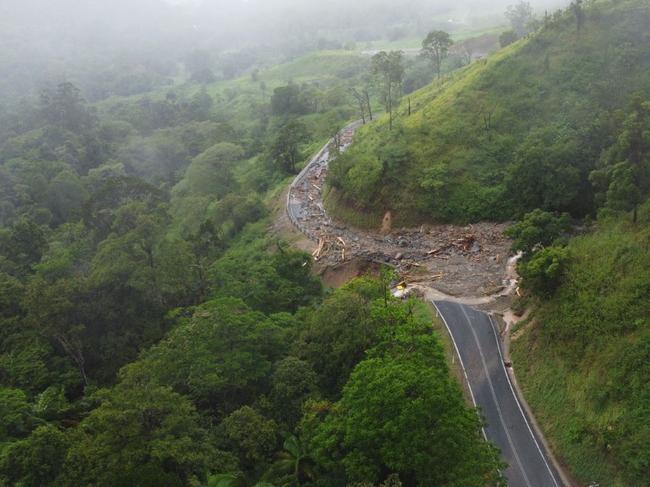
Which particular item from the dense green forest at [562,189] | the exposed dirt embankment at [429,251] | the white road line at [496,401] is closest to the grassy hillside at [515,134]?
the dense green forest at [562,189]

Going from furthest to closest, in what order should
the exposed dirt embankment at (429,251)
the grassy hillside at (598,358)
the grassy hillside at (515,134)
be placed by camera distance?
the grassy hillside at (515,134)
the exposed dirt embankment at (429,251)
the grassy hillside at (598,358)

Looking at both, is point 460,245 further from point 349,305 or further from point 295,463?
point 295,463

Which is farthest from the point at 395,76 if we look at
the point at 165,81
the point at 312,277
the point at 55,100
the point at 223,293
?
the point at 165,81

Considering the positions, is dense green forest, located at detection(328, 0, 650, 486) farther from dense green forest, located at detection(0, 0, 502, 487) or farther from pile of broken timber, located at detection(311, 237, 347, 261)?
dense green forest, located at detection(0, 0, 502, 487)

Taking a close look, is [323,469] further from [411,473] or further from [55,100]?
[55,100]

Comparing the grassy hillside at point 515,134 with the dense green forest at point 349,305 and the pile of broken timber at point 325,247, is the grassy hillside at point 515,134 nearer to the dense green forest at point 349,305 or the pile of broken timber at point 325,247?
the dense green forest at point 349,305

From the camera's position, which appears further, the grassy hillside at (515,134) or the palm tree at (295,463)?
the grassy hillside at (515,134)

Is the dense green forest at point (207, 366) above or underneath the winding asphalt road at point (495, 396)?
above
